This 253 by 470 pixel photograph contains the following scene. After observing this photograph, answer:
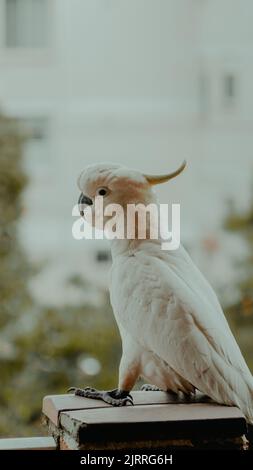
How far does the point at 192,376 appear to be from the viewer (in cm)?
136

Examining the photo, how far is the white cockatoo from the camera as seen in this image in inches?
53.5

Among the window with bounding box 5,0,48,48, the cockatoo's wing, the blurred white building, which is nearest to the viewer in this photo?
the cockatoo's wing

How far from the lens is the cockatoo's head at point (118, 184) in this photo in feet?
4.66

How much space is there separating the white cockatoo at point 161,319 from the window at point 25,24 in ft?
13.5

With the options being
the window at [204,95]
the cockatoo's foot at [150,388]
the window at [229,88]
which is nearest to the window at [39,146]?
the window at [204,95]

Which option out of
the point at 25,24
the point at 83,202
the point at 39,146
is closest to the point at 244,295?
the point at 39,146

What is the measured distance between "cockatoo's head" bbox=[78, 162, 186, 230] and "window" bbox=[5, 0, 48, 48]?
162 inches

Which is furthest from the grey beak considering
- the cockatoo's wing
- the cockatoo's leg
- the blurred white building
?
the blurred white building

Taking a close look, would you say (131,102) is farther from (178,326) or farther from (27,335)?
(178,326)

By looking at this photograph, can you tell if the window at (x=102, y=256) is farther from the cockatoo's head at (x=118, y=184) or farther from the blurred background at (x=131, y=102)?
the cockatoo's head at (x=118, y=184)

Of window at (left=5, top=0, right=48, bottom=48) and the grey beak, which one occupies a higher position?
window at (left=5, top=0, right=48, bottom=48)

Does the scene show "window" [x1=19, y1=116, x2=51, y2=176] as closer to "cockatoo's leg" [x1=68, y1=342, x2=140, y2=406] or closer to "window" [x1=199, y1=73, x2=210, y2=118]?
"window" [x1=199, y1=73, x2=210, y2=118]

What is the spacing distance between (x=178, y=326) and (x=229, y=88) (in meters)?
4.24

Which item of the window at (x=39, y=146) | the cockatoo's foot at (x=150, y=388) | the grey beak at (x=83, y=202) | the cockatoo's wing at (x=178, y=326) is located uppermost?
the grey beak at (x=83, y=202)
